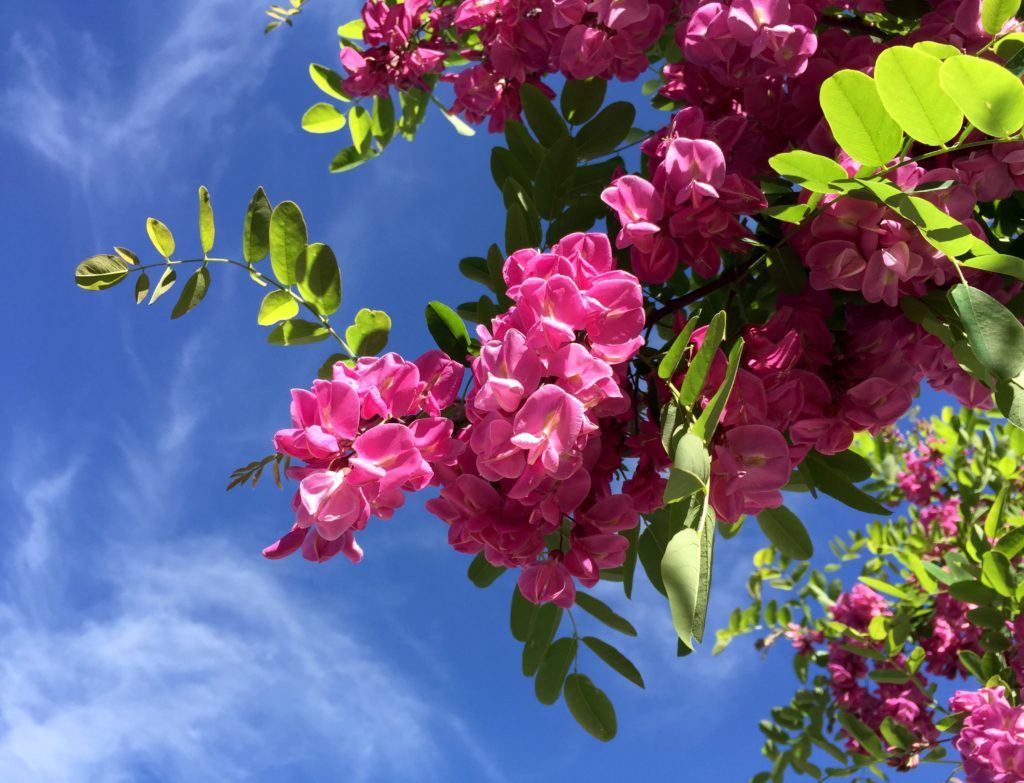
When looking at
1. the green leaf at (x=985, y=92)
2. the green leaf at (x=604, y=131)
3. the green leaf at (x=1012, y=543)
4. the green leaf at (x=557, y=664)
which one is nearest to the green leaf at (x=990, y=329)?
the green leaf at (x=985, y=92)

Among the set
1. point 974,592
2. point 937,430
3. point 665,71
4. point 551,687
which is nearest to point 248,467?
point 551,687

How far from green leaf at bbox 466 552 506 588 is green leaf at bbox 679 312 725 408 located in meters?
0.60

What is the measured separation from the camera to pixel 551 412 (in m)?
0.75

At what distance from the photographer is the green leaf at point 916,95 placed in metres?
0.73

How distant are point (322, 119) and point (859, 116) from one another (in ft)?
4.52

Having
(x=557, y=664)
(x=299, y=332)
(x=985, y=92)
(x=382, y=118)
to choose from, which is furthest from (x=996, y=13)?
(x=382, y=118)

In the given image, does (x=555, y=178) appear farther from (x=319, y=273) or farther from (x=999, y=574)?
(x=999, y=574)

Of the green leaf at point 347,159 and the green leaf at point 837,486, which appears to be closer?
the green leaf at point 837,486

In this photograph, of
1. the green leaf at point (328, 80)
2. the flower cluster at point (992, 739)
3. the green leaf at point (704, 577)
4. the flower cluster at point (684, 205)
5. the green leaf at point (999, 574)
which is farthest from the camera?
the green leaf at point (328, 80)

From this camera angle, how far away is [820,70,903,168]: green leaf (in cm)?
77

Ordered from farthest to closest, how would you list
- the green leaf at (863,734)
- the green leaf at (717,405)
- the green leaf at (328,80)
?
the green leaf at (863,734) < the green leaf at (328,80) < the green leaf at (717,405)

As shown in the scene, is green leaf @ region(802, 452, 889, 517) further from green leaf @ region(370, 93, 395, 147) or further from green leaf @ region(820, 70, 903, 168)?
green leaf @ region(370, 93, 395, 147)

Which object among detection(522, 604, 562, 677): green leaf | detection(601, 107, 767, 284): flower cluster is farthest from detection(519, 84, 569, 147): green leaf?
detection(522, 604, 562, 677): green leaf

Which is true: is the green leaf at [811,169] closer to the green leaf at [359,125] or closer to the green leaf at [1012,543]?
the green leaf at [1012,543]
